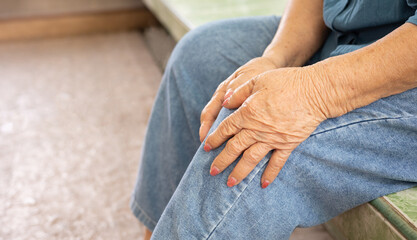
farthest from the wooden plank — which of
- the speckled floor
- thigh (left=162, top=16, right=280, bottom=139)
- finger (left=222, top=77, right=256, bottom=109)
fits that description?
finger (left=222, top=77, right=256, bottom=109)

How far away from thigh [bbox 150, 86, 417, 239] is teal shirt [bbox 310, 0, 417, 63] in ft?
0.49

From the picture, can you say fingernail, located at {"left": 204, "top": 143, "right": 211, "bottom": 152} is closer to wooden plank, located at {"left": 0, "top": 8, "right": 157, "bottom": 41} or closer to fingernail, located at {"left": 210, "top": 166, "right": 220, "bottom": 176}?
fingernail, located at {"left": 210, "top": 166, "right": 220, "bottom": 176}

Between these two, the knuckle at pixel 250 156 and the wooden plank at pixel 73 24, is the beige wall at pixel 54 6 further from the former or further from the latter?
the knuckle at pixel 250 156

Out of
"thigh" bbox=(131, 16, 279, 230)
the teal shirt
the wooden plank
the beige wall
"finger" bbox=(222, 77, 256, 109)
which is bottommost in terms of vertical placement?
the wooden plank

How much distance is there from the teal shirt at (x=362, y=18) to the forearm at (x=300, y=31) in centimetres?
6

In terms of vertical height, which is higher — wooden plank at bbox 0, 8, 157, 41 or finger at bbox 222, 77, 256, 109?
finger at bbox 222, 77, 256, 109

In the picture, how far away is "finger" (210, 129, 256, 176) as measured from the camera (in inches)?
25.6

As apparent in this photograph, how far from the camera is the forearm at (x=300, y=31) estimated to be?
89cm

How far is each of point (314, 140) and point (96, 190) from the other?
92 cm

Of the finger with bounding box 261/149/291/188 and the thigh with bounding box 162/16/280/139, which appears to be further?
the thigh with bounding box 162/16/280/139

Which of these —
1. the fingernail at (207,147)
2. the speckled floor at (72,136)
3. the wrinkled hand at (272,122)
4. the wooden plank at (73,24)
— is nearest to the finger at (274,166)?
the wrinkled hand at (272,122)

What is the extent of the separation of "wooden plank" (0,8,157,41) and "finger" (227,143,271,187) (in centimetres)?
245

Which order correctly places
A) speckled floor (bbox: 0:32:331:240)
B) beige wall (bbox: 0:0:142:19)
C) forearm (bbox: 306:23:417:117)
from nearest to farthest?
forearm (bbox: 306:23:417:117) < speckled floor (bbox: 0:32:331:240) < beige wall (bbox: 0:0:142:19)

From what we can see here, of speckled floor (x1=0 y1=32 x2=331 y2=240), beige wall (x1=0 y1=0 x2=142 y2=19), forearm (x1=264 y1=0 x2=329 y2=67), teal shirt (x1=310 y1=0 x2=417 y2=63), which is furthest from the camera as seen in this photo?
beige wall (x1=0 y1=0 x2=142 y2=19)
